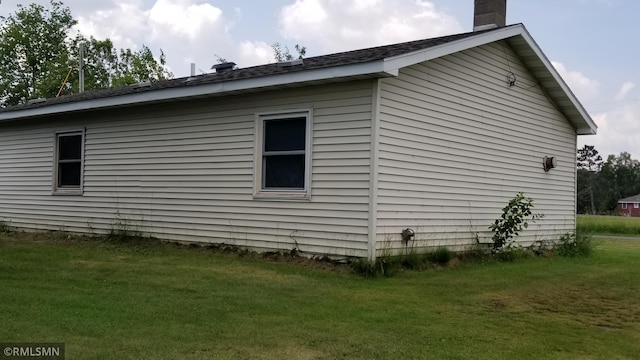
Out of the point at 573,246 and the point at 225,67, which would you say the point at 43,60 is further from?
the point at 573,246

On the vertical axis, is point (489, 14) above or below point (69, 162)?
above

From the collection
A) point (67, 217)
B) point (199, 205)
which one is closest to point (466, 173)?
point (199, 205)

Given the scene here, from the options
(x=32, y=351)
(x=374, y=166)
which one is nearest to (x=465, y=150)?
(x=374, y=166)

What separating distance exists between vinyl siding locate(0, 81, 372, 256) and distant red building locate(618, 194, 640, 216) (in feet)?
272

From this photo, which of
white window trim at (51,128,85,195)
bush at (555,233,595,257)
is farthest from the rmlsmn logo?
bush at (555,233,595,257)

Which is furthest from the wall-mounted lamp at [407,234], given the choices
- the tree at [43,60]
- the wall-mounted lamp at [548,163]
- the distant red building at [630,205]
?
the distant red building at [630,205]

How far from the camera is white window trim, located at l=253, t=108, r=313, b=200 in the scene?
858cm

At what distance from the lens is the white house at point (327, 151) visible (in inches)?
322

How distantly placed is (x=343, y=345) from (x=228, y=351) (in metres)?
0.86

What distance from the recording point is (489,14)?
38.0 ft

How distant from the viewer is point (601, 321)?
5664 mm

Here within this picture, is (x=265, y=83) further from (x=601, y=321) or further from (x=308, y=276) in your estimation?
(x=601, y=321)

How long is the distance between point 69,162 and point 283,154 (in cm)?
595

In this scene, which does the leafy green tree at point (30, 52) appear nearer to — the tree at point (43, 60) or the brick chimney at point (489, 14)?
the tree at point (43, 60)
